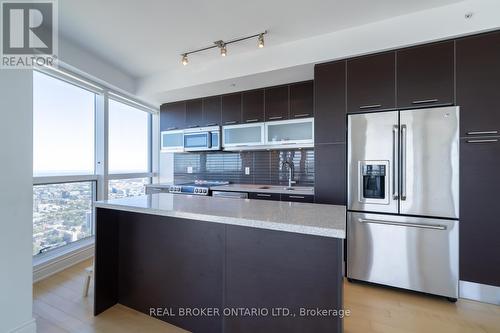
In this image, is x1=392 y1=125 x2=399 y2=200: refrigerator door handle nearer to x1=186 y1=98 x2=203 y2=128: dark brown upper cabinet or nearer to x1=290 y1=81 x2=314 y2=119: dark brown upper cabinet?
x1=290 y1=81 x2=314 y2=119: dark brown upper cabinet

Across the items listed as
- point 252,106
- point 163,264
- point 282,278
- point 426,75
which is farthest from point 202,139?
point 426,75

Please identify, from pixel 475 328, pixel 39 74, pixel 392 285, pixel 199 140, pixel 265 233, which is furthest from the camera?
pixel 199 140

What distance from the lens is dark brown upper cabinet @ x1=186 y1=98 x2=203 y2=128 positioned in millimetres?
4047

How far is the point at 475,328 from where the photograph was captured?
1774 millimetres

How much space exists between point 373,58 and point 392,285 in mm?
2387

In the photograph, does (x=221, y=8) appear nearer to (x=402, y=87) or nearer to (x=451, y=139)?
(x=402, y=87)

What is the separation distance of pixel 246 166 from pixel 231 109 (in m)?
1.00

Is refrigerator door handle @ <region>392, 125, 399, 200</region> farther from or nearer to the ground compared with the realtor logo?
nearer to the ground

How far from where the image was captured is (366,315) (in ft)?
6.38

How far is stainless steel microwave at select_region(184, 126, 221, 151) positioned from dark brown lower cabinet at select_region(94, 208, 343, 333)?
2.06 meters

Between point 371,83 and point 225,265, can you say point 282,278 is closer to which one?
point 225,265

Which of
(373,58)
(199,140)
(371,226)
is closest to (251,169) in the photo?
(199,140)

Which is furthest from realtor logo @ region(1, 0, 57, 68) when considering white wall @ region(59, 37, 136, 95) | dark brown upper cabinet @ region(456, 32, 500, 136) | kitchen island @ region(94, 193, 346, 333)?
dark brown upper cabinet @ region(456, 32, 500, 136)

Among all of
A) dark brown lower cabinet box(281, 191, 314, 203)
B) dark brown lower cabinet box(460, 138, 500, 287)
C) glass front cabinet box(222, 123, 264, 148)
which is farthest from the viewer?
glass front cabinet box(222, 123, 264, 148)
